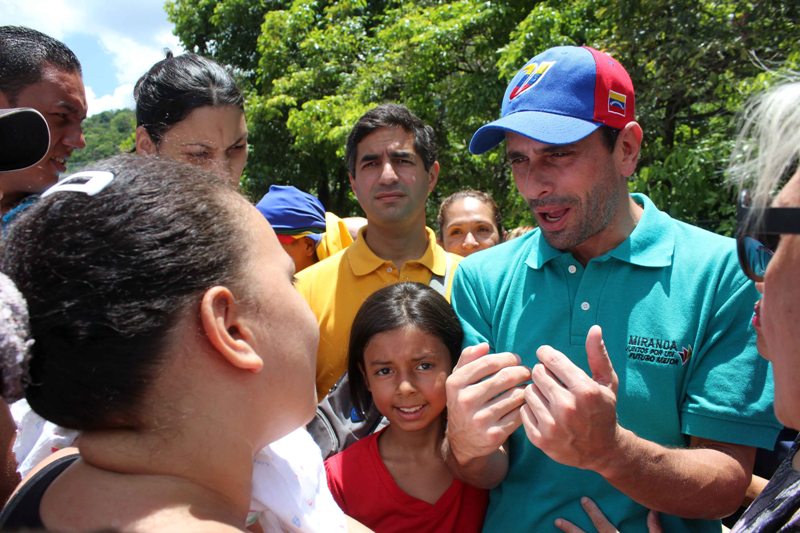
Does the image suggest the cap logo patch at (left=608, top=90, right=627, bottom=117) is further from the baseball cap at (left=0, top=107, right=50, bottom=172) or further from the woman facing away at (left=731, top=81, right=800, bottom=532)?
the baseball cap at (left=0, top=107, right=50, bottom=172)

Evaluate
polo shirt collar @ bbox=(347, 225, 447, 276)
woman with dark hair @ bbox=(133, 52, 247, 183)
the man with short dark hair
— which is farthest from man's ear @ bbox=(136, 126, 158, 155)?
polo shirt collar @ bbox=(347, 225, 447, 276)

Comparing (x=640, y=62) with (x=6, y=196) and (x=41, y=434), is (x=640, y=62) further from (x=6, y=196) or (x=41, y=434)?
(x=41, y=434)

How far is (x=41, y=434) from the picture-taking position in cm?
186

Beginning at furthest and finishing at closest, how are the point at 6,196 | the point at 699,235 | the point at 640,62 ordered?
the point at 640,62 → the point at 6,196 → the point at 699,235

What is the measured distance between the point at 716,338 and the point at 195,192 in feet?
4.94

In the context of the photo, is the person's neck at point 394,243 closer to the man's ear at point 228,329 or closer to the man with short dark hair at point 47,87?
the man with short dark hair at point 47,87

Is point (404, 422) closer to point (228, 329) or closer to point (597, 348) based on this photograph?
point (597, 348)

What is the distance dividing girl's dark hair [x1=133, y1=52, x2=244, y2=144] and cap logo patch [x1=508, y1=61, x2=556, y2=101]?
1.30m

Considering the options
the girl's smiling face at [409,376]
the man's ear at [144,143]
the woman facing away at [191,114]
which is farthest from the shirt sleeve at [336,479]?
the man's ear at [144,143]

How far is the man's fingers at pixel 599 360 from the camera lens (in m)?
1.75

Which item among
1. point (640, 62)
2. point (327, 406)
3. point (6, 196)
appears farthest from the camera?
point (640, 62)

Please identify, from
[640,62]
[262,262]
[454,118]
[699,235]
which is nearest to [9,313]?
[262,262]

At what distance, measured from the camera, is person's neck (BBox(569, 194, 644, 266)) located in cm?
228

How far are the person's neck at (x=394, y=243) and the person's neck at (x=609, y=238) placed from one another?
1329mm
